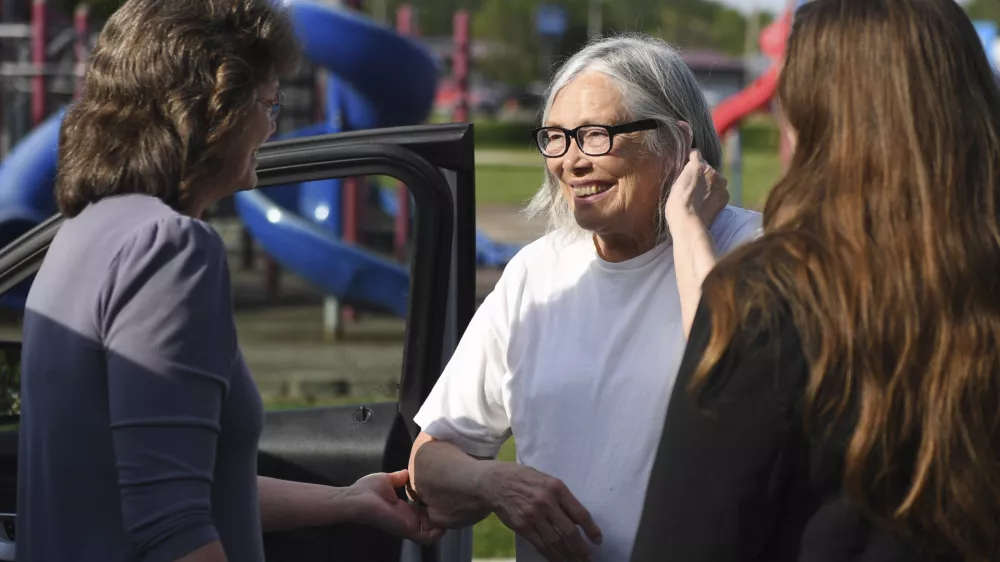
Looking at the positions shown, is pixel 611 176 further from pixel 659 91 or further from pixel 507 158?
pixel 507 158

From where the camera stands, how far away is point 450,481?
94.0 inches

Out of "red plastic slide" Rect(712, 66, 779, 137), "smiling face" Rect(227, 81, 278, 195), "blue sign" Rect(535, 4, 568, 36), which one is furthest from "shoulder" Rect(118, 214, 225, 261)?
"blue sign" Rect(535, 4, 568, 36)

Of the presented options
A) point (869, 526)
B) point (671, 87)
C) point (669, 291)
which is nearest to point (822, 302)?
point (869, 526)

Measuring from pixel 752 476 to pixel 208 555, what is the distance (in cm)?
67

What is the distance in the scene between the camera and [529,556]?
2398mm

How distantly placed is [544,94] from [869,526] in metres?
1.37

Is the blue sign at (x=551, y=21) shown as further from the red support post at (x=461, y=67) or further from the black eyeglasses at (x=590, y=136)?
the black eyeglasses at (x=590, y=136)

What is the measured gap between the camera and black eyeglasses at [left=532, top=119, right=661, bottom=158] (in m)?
2.41

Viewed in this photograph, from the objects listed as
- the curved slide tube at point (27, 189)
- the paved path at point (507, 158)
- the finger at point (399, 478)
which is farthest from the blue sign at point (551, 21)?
the finger at point (399, 478)

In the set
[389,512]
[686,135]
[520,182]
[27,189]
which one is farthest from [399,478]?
[520,182]

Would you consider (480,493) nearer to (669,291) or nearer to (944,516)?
(669,291)

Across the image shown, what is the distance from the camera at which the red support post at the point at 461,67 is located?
12.7 meters

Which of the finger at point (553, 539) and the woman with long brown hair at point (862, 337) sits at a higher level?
the woman with long brown hair at point (862, 337)

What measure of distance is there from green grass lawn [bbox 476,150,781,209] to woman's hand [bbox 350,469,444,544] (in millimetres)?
18770
